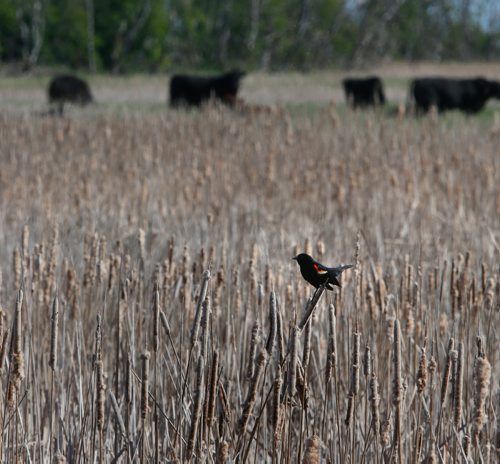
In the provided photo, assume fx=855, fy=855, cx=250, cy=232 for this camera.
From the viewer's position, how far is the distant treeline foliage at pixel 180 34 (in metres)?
38.0

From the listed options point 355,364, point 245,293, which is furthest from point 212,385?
point 245,293

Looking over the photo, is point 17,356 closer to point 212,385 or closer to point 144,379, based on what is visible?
point 144,379

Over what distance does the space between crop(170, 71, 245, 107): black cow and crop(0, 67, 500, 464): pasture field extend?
4.07m

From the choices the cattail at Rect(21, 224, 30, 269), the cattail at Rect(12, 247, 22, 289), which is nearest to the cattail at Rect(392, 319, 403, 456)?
the cattail at Rect(12, 247, 22, 289)

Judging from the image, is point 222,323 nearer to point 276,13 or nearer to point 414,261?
point 414,261

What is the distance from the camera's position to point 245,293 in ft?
9.97

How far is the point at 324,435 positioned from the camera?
7.58ft

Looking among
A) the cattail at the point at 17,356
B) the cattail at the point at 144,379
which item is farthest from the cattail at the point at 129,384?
the cattail at the point at 17,356

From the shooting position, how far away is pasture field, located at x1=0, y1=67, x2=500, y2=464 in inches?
76.5

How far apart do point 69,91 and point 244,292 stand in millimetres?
14204

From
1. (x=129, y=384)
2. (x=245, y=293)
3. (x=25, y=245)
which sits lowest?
(x=129, y=384)

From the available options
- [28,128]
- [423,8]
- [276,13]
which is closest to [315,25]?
[276,13]

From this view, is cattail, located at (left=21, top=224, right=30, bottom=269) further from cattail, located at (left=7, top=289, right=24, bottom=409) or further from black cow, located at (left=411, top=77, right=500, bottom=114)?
black cow, located at (left=411, top=77, right=500, bottom=114)

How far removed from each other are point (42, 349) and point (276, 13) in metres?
43.0
